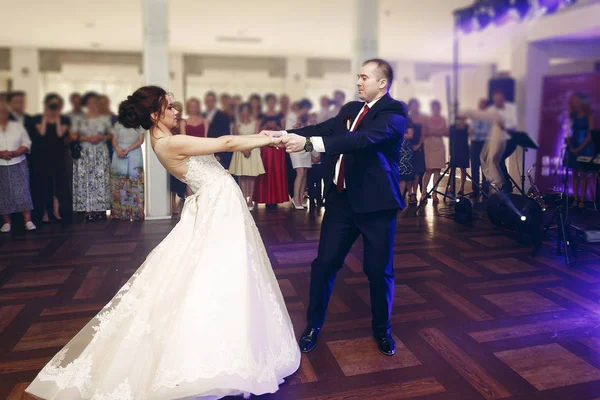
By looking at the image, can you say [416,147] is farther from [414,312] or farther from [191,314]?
[191,314]

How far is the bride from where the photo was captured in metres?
1.65

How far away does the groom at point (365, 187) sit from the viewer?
75.1 inches

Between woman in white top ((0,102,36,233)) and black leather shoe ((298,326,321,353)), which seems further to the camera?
woman in white top ((0,102,36,233))

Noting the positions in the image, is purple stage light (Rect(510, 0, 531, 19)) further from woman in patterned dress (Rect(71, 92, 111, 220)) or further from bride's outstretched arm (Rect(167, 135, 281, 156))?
woman in patterned dress (Rect(71, 92, 111, 220))

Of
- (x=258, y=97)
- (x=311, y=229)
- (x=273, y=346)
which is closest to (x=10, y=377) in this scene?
(x=273, y=346)

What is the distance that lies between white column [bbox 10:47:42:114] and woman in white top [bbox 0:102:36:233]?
754cm

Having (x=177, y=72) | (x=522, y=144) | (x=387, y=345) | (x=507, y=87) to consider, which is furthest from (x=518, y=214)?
(x=177, y=72)

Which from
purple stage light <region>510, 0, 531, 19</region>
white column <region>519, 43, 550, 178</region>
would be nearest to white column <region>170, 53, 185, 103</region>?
white column <region>519, 43, 550, 178</region>

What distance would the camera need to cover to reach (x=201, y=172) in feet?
6.38

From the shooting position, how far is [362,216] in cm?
206

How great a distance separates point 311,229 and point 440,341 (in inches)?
103

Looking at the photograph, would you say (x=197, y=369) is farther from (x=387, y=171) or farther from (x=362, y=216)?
(x=387, y=171)

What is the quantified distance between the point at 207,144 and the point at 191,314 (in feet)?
2.07

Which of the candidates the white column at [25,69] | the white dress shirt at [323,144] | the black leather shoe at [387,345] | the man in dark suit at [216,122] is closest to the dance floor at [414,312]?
the black leather shoe at [387,345]
